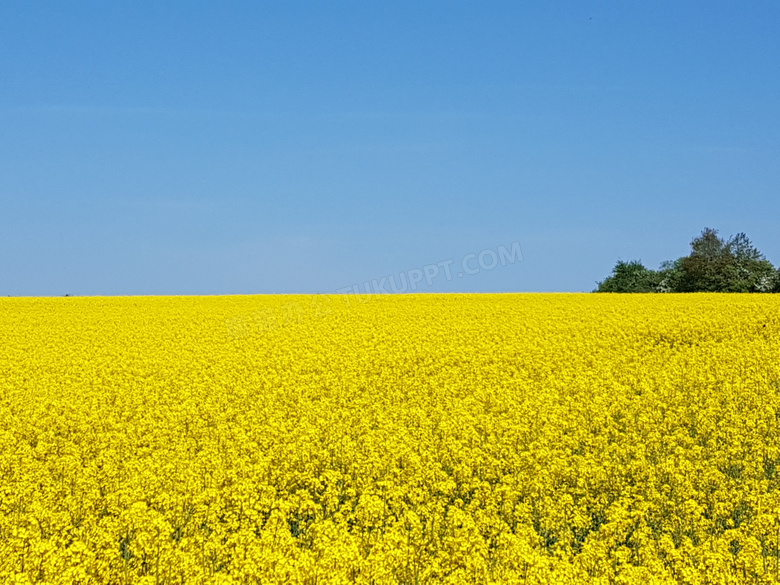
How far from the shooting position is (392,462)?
32.0ft

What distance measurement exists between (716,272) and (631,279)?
11.1 meters

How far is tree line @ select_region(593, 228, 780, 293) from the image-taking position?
5978 centimetres

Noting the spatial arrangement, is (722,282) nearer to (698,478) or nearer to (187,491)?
(698,478)

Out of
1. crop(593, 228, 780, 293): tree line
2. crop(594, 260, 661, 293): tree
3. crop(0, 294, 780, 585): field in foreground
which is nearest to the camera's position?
crop(0, 294, 780, 585): field in foreground

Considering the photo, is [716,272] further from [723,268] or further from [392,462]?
[392,462]

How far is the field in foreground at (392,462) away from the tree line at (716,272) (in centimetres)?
4574

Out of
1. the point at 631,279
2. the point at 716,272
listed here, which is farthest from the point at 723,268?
the point at 631,279

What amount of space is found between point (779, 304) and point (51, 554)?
1194 inches

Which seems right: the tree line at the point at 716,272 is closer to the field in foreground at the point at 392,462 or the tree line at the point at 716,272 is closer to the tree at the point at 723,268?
the tree at the point at 723,268

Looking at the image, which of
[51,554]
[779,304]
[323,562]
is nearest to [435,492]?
[323,562]

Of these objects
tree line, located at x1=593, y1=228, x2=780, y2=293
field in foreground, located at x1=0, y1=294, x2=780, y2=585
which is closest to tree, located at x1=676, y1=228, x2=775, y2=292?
tree line, located at x1=593, y1=228, x2=780, y2=293

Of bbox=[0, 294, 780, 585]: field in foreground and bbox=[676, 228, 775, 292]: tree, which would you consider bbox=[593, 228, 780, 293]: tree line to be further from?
bbox=[0, 294, 780, 585]: field in foreground

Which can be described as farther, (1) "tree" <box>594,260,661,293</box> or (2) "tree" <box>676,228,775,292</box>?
(1) "tree" <box>594,260,661,293</box>

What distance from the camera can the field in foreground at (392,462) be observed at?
7.05 meters
